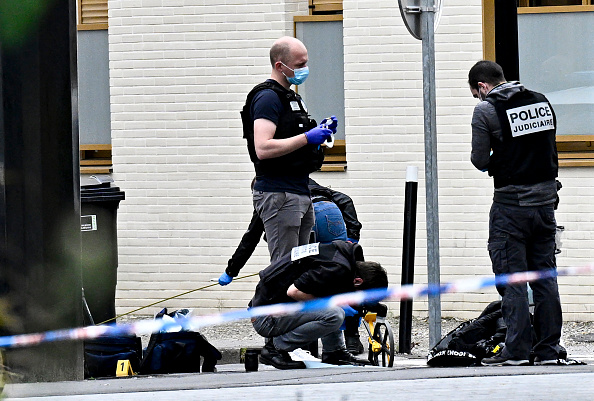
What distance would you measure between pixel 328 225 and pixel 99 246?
1582 mm

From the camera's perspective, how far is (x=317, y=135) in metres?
5.80

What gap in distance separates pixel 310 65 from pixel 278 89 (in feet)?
9.40

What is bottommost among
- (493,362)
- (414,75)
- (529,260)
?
(493,362)

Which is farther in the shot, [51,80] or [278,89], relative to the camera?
[278,89]

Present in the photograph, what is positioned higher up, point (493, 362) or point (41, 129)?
point (41, 129)

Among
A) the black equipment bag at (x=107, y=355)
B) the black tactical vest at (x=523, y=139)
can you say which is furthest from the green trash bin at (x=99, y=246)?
the black tactical vest at (x=523, y=139)

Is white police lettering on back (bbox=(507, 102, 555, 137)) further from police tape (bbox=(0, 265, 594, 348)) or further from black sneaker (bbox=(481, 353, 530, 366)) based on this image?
black sneaker (bbox=(481, 353, 530, 366))

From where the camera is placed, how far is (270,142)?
5.82 meters

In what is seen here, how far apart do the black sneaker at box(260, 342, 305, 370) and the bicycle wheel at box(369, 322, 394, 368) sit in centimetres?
45

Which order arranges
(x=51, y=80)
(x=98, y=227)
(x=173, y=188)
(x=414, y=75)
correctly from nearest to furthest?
(x=51, y=80) < (x=98, y=227) < (x=414, y=75) < (x=173, y=188)

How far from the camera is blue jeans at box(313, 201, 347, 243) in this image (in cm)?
668

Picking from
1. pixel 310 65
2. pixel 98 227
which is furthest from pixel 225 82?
pixel 98 227

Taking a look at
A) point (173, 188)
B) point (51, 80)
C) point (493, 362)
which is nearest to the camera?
point (51, 80)

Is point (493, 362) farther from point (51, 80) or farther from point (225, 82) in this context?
point (225, 82)
